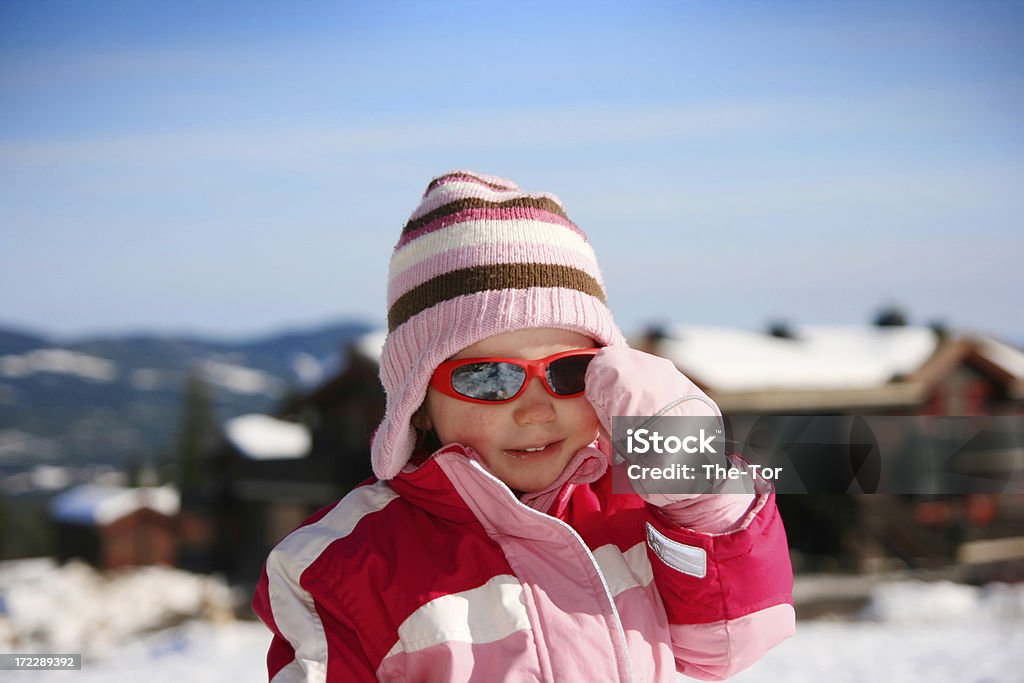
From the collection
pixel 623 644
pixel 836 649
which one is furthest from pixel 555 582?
pixel 836 649

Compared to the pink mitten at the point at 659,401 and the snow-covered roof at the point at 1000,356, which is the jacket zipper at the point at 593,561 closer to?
the pink mitten at the point at 659,401

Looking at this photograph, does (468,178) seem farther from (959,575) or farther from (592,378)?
(959,575)

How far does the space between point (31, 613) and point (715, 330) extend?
12636 mm

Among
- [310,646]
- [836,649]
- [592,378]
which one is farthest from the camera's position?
[836,649]

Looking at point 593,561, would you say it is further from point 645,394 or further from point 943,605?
point 943,605

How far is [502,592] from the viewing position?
158 cm

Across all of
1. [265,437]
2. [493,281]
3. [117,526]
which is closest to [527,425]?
[493,281]

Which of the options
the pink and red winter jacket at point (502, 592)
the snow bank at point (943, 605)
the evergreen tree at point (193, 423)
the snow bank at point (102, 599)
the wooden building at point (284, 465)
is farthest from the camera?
the evergreen tree at point (193, 423)

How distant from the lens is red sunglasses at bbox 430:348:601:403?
5.44 feet

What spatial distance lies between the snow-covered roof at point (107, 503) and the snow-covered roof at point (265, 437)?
6.29 m

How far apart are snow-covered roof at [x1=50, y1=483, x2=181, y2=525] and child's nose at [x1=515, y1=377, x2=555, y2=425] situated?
2521 cm

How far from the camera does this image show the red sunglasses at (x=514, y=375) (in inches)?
65.3

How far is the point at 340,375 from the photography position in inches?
610

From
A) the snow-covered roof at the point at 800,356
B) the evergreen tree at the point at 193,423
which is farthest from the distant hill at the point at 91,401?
the snow-covered roof at the point at 800,356
